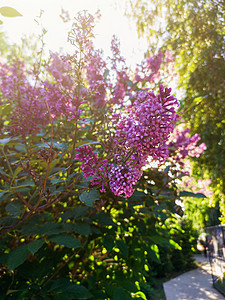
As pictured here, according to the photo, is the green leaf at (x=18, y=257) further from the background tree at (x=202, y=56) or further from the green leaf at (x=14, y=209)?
the background tree at (x=202, y=56)

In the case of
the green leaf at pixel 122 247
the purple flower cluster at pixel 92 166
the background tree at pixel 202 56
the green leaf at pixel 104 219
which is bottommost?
the green leaf at pixel 122 247

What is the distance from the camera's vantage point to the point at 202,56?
6340 millimetres

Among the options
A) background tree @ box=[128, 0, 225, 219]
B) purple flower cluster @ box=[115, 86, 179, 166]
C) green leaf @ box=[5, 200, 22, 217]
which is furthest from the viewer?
background tree @ box=[128, 0, 225, 219]

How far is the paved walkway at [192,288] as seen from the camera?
7221mm

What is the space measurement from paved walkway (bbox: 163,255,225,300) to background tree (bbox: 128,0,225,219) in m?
2.79

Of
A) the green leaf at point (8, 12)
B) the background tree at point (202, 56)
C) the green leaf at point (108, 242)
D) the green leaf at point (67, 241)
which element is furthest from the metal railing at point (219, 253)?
the green leaf at point (8, 12)

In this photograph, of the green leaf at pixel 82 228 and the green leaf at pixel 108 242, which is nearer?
the green leaf at pixel 82 228

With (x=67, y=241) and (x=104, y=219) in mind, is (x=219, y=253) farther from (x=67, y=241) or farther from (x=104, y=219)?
(x=67, y=241)

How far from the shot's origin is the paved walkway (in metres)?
7.22

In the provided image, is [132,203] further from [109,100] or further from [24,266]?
[109,100]

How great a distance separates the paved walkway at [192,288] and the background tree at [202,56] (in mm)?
2787

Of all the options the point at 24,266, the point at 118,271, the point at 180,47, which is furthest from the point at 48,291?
the point at 180,47

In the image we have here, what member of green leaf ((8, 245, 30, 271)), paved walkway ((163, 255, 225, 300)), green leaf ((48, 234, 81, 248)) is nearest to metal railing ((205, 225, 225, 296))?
paved walkway ((163, 255, 225, 300))

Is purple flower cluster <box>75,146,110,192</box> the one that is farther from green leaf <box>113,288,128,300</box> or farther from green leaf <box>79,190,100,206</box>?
green leaf <box>113,288,128,300</box>
